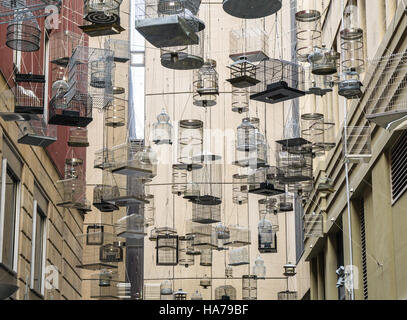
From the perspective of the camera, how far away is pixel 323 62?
16.9 m

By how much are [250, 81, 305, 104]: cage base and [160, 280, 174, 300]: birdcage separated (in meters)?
13.5

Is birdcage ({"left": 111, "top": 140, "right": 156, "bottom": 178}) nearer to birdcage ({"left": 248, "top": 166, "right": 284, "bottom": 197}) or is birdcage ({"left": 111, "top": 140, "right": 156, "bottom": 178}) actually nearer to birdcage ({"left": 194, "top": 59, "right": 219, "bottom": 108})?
birdcage ({"left": 194, "top": 59, "right": 219, "bottom": 108})

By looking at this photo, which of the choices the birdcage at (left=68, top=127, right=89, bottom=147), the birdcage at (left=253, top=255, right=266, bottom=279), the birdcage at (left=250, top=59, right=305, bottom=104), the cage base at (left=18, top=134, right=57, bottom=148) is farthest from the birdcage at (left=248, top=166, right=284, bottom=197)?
the birdcage at (left=253, top=255, right=266, bottom=279)

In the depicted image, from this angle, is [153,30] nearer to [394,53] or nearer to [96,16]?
[96,16]

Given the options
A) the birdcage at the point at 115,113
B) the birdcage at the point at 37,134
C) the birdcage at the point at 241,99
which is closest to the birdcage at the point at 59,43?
the birdcage at the point at 115,113

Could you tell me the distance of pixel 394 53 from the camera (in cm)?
1812

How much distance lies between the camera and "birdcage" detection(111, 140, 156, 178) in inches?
766

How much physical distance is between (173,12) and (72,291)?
57.4 feet

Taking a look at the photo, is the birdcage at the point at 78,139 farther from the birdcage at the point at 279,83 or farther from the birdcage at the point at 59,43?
the birdcage at the point at 279,83

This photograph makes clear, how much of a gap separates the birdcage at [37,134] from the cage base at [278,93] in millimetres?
4255

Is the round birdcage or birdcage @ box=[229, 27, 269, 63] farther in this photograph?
birdcage @ box=[229, 27, 269, 63]

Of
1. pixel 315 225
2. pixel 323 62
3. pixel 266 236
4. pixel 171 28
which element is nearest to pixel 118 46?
pixel 266 236

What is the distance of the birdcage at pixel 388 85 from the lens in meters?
17.5
